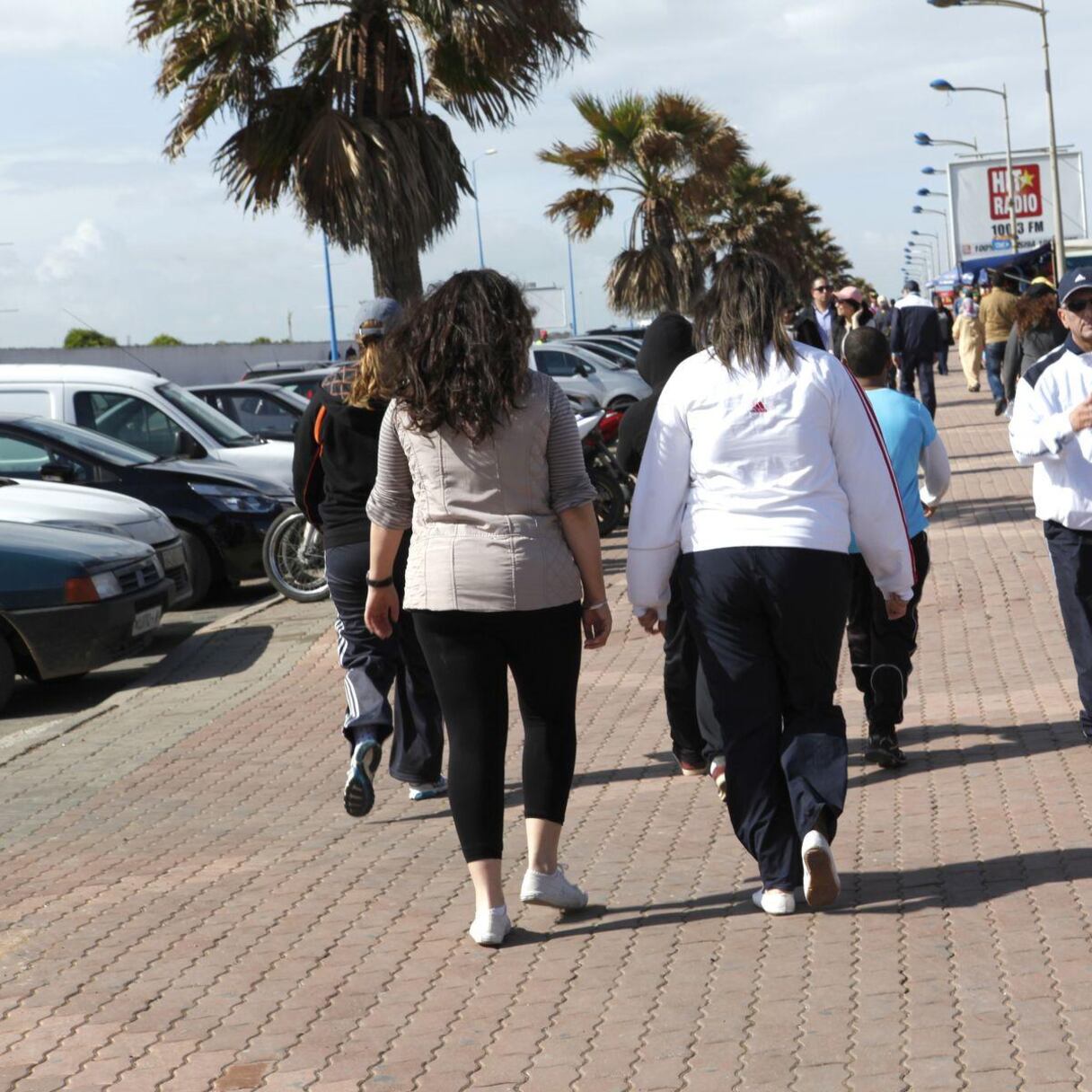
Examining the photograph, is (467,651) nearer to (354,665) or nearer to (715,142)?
(354,665)

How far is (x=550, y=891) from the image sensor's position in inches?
200

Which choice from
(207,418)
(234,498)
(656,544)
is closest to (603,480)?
(234,498)

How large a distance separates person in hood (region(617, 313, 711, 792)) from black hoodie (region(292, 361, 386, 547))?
3.01 feet

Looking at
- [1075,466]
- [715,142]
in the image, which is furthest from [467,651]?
[715,142]

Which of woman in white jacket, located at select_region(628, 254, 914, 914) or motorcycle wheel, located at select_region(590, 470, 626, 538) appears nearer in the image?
woman in white jacket, located at select_region(628, 254, 914, 914)

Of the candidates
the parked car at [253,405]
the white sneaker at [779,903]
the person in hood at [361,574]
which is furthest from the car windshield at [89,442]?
the white sneaker at [779,903]

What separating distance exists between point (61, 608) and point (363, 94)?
878 centimetres

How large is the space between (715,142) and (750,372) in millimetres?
30824

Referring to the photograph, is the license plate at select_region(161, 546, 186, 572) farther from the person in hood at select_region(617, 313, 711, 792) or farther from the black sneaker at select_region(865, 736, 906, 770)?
the black sneaker at select_region(865, 736, 906, 770)

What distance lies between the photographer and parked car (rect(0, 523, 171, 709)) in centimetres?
997

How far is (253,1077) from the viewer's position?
417 cm

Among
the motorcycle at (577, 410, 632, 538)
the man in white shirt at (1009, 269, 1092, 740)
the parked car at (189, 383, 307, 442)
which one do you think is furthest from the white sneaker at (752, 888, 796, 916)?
the parked car at (189, 383, 307, 442)

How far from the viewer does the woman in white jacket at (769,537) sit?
16.1 feet

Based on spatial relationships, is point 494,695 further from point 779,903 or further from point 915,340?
point 915,340
